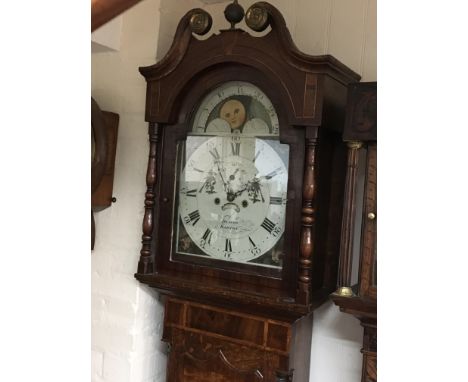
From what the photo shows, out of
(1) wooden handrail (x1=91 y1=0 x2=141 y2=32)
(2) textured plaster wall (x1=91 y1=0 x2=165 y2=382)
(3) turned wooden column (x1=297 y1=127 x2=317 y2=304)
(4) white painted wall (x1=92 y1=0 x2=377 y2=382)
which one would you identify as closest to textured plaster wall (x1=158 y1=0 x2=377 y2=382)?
(4) white painted wall (x1=92 y1=0 x2=377 y2=382)

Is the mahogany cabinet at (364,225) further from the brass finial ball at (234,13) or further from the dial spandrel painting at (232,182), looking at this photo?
the brass finial ball at (234,13)

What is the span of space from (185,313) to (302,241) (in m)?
0.41

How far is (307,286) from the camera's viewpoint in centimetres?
112

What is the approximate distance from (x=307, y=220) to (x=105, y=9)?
3.10 ft

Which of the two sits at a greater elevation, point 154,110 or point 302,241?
point 154,110

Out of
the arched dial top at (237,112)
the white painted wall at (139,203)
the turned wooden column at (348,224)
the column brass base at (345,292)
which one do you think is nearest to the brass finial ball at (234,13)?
the arched dial top at (237,112)

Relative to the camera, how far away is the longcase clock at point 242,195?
1134 millimetres

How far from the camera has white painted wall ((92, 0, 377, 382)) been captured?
1.33 metres

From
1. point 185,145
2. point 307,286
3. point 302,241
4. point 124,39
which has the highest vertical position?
point 124,39

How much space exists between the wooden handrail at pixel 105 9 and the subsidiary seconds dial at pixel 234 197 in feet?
3.20

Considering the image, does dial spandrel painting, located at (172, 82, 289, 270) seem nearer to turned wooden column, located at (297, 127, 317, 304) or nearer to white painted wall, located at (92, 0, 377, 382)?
turned wooden column, located at (297, 127, 317, 304)
